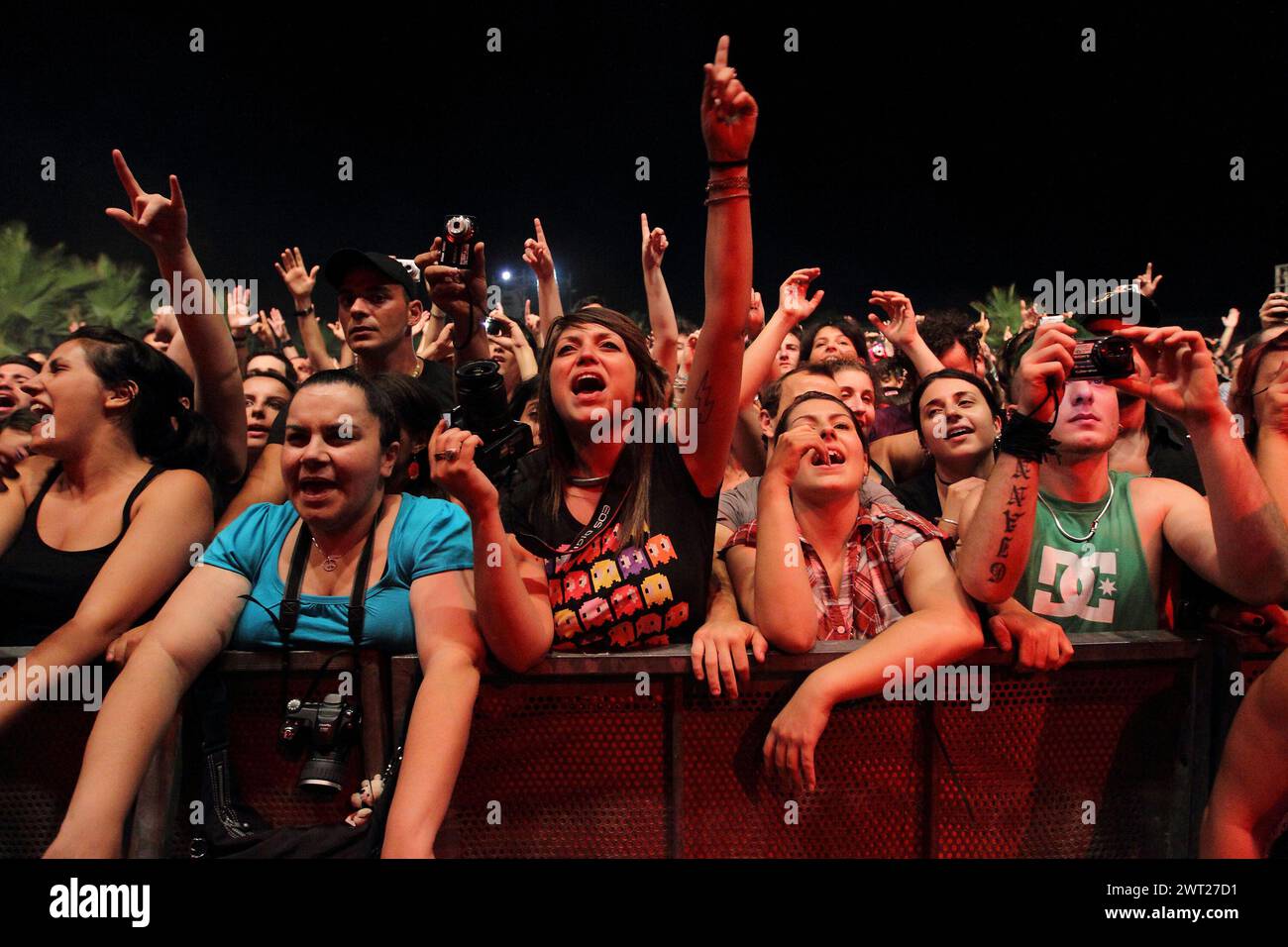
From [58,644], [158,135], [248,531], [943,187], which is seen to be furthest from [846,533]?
[158,135]

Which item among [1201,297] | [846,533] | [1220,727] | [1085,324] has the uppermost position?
[1201,297]

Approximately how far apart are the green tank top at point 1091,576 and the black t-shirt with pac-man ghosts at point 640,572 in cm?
85

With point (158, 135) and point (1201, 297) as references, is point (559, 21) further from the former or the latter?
point (1201, 297)

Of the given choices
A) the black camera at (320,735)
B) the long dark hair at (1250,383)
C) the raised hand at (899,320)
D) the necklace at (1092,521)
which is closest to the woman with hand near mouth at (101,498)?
the black camera at (320,735)

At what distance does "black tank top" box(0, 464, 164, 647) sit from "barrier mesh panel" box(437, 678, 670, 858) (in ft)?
3.51

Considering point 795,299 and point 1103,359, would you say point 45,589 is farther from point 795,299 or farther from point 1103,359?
point 1103,359

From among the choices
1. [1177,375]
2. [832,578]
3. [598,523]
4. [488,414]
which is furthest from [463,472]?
[1177,375]

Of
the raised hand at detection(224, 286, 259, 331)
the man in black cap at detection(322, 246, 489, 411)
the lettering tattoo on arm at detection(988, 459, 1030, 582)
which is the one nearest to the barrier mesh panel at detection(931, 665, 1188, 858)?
the lettering tattoo on arm at detection(988, 459, 1030, 582)

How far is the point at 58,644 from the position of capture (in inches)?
81.0

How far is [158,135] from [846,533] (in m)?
12.5

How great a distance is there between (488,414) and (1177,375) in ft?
5.27

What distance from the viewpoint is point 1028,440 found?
1982 millimetres

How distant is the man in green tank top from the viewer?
1.92 meters

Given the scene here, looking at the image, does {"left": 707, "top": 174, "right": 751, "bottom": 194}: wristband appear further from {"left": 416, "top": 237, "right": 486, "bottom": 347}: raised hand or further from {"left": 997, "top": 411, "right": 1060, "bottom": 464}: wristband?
{"left": 416, "top": 237, "right": 486, "bottom": 347}: raised hand
